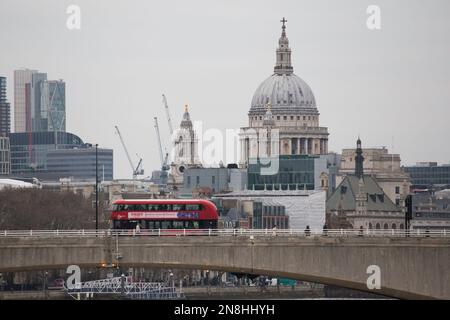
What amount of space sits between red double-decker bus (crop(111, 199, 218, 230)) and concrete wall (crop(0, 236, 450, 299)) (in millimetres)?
24729

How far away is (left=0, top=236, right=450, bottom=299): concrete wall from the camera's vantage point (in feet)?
408

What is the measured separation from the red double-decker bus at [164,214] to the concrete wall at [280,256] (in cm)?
2473

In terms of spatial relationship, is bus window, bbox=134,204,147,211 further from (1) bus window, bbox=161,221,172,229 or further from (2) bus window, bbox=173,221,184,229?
(2) bus window, bbox=173,221,184,229

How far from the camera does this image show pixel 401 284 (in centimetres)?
12394

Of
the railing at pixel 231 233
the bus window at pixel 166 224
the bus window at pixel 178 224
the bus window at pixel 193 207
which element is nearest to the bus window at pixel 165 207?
the bus window at pixel 166 224

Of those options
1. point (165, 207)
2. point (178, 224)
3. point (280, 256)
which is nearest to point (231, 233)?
point (280, 256)

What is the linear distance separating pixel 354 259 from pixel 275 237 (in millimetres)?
4848

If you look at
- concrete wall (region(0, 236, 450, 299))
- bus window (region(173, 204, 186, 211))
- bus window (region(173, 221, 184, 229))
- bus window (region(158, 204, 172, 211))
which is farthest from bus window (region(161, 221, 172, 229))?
concrete wall (region(0, 236, 450, 299))

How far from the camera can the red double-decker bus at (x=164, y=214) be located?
15325 centimetres

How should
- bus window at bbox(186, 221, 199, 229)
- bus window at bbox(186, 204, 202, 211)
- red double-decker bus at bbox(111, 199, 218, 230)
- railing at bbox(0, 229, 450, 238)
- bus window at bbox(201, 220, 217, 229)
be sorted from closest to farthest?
railing at bbox(0, 229, 450, 238)
red double-decker bus at bbox(111, 199, 218, 230)
bus window at bbox(186, 221, 199, 229)
bus window at bbox(186, 204, 202, 211)
bus window at bbox(201, 220, 217, 229)

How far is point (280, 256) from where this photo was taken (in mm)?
126188

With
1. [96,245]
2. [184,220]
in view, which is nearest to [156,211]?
[184,220]
